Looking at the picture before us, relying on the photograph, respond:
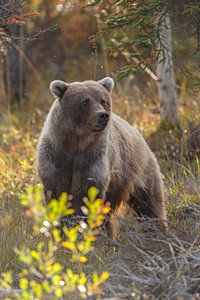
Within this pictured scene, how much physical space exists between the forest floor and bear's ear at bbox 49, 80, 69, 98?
1119 millimetres

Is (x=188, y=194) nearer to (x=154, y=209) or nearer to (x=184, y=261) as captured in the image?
(x=154, y=209)

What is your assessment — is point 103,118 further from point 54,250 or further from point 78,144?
point 54,250

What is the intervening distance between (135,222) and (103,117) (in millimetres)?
1010

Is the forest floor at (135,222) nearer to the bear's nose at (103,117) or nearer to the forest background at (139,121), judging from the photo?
the forest background at (139,121)

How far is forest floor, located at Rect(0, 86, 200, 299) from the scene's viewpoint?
4859 millimetres

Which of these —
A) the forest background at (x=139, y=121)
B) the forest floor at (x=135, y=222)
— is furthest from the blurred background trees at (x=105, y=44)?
the forest floor at (x=135, y=222)

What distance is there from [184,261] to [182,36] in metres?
3.67

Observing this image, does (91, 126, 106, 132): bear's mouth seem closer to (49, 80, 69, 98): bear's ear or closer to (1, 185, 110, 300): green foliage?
(49, 80, 69, 98): bear's ear

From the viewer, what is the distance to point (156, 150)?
10.7m

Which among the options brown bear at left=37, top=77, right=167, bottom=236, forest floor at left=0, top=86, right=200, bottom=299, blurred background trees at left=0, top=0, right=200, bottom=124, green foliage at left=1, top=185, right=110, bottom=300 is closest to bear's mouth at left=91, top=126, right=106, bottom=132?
brown bear at left=37, top=77, right=167, bottom=236

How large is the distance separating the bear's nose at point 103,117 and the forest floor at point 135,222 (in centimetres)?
80

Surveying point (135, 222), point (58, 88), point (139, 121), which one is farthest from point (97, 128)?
point (139, 121)

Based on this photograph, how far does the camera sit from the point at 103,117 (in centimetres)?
680

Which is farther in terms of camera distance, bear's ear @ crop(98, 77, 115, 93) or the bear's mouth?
bear's ear @ crop(98, 77, 115, 93)
